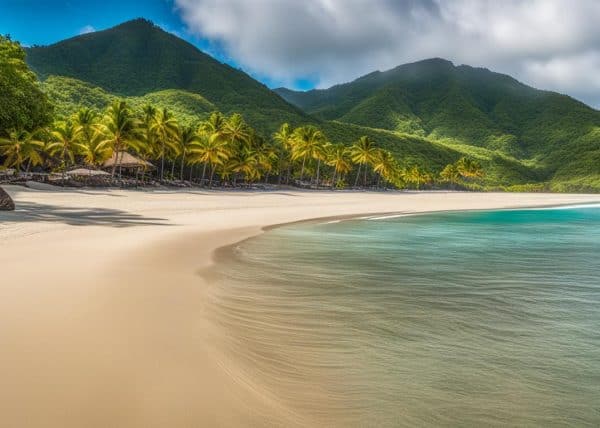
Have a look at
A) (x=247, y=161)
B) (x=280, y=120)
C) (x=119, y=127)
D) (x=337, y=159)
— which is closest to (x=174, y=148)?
(x=119, y=127)

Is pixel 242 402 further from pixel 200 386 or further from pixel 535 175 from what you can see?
pixel 535 175

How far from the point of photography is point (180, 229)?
16.6 meters

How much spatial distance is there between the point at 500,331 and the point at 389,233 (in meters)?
14.3

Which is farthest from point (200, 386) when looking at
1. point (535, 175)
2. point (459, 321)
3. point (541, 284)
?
point (535, 175)

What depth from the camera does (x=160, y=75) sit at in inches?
6988

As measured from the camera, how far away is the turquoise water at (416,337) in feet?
13.3

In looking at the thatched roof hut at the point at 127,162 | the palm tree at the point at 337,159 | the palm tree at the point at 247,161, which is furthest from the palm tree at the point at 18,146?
the palm tree at the point at 337,159

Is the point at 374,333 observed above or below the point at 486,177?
below

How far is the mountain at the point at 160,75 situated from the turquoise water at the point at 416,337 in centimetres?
11944

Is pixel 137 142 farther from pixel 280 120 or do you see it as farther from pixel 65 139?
pixel 280 120

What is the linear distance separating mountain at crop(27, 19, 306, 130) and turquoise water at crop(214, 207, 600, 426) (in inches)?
4702

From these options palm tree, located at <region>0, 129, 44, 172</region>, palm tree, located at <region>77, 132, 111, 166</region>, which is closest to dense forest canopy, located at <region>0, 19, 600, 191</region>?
palm tree, located at <region>77, 132, 111, 166</region>

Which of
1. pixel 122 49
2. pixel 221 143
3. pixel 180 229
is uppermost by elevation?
pixel 122 49

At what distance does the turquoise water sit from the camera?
13.3 ft
